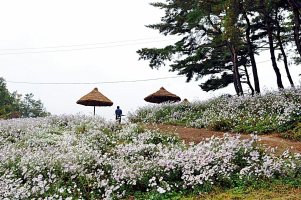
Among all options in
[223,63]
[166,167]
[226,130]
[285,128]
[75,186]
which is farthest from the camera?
[223,63]

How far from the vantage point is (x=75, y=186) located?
349 inches

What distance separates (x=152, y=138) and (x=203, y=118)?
20.0ft

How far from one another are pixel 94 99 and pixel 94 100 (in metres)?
0.09

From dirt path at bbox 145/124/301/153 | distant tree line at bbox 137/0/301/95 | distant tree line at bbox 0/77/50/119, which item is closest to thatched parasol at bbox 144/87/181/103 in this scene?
distant tree line at bbox 137/0/301/95

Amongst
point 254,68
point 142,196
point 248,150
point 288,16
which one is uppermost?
point 288,16

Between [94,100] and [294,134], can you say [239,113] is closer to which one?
[294,134]

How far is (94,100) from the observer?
28281mm

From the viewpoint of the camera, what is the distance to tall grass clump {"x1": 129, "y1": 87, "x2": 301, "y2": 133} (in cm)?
1642

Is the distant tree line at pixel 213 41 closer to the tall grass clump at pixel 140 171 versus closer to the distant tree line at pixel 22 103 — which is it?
the tall grass clump at pixel 140 171

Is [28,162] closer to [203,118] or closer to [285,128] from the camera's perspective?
[285,128]

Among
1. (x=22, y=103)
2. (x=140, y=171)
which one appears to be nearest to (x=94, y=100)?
(x=140, y=171)

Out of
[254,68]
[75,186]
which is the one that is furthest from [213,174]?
[254,68]

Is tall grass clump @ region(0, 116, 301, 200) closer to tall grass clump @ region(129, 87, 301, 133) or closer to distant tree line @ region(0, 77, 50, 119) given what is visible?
tall grass clump @ region(129, 87, 301, 133)

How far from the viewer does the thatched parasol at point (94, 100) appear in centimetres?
2827
